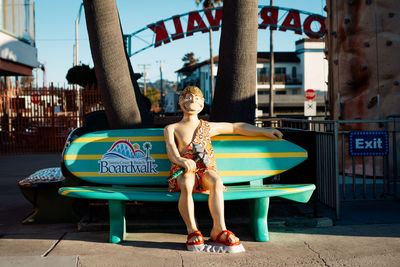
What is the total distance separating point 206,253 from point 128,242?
0.97 m

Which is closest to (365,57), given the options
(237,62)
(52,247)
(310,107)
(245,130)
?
(237,62)

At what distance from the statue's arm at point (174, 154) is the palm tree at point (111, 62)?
1340 millimetres

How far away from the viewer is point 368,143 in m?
6.52

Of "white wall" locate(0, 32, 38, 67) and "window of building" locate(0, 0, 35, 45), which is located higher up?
"window of building" locate(0, 0, 35, 45)

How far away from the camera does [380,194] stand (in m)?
7.48

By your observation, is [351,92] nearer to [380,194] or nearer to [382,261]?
[380,194]

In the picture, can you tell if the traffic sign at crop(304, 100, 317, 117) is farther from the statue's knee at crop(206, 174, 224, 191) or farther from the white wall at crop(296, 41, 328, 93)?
the white wall at crop(296, 41, 328, 93)

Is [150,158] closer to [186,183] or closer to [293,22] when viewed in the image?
[186,183]

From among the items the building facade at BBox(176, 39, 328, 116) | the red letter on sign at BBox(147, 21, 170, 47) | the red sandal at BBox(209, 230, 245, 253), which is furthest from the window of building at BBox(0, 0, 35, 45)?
the building facade at BBox(176, 39, 328, 116)

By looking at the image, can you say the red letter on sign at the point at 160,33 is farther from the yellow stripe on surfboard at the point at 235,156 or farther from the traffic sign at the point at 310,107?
the yellow stripe on surfboard at the point at 235,156

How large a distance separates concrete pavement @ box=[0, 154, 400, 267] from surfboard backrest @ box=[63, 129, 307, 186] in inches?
25.5

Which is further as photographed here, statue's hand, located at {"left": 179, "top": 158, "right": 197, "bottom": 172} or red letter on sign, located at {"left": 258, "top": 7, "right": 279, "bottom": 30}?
red letter on sign, located at {"left": 258, "top": 7, "right": 279, "bottom": 30}

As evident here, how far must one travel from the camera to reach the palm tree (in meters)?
6.10

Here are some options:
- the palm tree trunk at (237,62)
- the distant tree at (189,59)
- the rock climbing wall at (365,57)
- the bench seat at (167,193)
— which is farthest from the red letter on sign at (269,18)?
the distant tree at (189,59)
